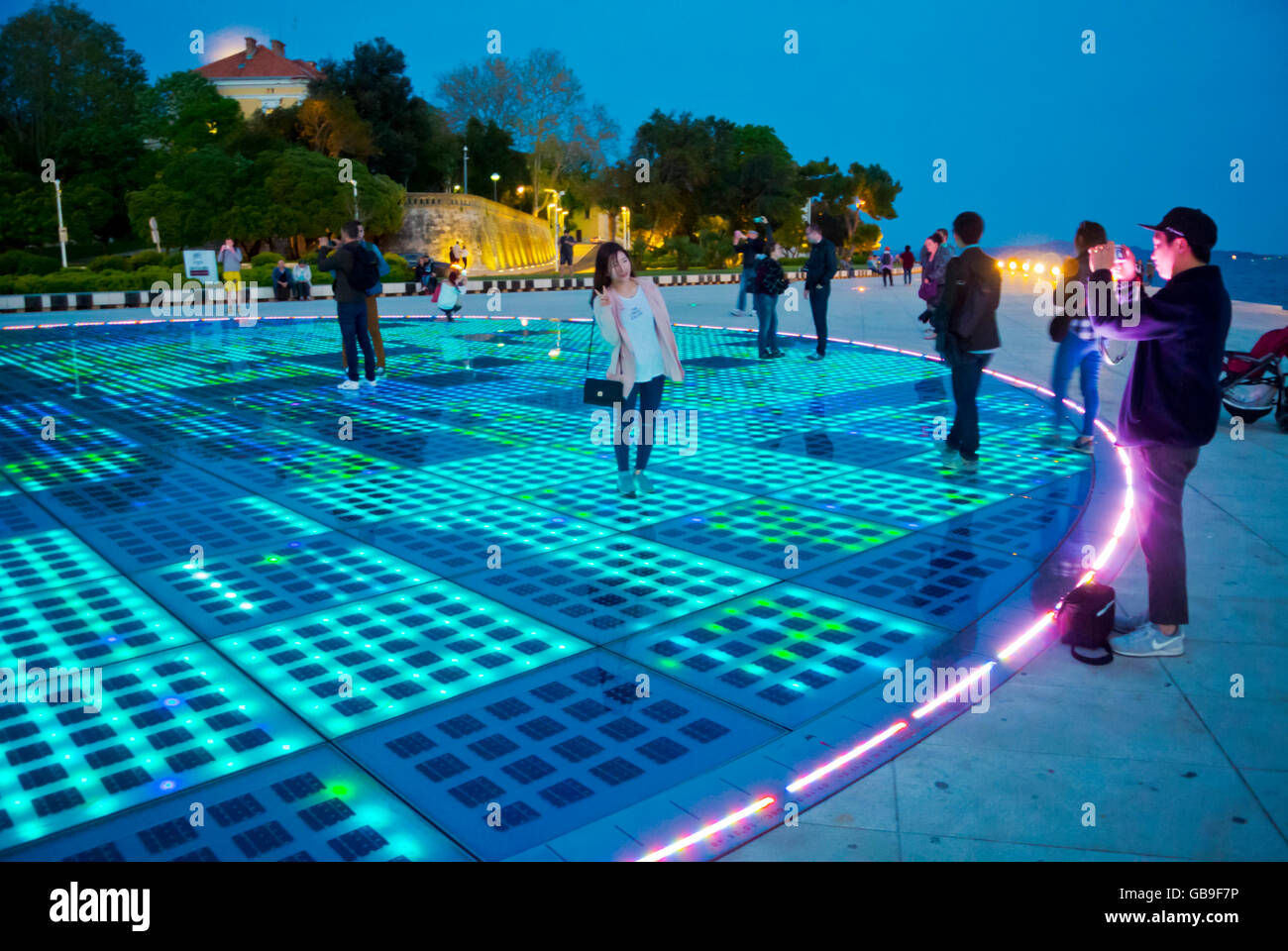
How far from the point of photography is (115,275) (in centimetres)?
2947

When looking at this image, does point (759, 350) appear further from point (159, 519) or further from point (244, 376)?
point (159, 519)

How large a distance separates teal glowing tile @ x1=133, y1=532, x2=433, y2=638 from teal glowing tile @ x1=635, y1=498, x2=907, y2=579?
160 cm

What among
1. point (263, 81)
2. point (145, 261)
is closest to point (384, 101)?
point (263, 81)

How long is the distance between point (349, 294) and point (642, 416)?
515 centimetres

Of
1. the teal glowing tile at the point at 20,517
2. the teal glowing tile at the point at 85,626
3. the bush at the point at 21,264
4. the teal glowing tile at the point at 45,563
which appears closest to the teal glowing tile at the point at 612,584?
the teal glowing tile at the point at 85,626

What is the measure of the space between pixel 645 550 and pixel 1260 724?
3.13 metres

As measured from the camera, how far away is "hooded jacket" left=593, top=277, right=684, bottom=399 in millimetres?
6457

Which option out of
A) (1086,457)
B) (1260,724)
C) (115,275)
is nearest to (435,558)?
(1260,724)

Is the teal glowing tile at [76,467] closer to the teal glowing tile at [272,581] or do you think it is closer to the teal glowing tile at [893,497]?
the teal glowing tile at [272,581]

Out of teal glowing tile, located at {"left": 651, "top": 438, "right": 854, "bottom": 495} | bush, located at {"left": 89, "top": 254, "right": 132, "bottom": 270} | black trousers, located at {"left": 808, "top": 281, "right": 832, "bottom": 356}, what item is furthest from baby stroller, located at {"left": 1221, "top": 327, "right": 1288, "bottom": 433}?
bush, located at {"left": 89, "top": 254, "right": 132, "bottom": 270}

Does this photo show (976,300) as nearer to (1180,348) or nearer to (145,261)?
(1180,348)

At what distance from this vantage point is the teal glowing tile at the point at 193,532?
5.70m

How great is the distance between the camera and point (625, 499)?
6.89m
